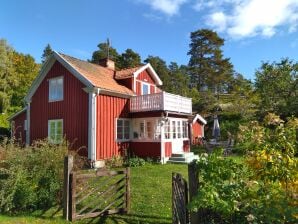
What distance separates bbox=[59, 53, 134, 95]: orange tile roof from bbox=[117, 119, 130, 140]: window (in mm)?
1776

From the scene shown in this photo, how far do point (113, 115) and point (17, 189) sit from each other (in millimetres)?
9842

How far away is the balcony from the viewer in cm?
1781

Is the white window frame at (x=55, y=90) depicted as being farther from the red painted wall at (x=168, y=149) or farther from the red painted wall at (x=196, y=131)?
the red painted wall at (x=196, y=131)

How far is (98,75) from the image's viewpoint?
61.5 feet

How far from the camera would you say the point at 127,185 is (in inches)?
323

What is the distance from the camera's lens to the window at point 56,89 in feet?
60.0

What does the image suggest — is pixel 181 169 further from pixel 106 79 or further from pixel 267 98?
pixel 267 98

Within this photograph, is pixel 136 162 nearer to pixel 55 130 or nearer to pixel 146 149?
pixel 146 149

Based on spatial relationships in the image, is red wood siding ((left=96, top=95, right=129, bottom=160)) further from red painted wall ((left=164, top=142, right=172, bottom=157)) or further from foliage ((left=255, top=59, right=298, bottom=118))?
foliage ((left=255, top=59, right=298, bottom=118))

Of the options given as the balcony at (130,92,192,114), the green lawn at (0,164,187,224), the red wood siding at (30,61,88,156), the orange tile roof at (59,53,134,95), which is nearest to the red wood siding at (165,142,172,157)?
the balcony at (130,92,192,114)

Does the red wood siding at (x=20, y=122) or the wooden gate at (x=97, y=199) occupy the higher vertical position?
the red wood siding at (x=20, y=122)

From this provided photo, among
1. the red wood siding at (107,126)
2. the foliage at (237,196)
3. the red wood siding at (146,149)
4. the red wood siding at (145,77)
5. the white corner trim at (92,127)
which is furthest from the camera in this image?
the red wood siding at (145,77)

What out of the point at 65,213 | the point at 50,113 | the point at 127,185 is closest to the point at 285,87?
the point at 50,113

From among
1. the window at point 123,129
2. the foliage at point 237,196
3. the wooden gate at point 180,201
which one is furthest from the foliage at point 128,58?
the foliage at point 237,196
